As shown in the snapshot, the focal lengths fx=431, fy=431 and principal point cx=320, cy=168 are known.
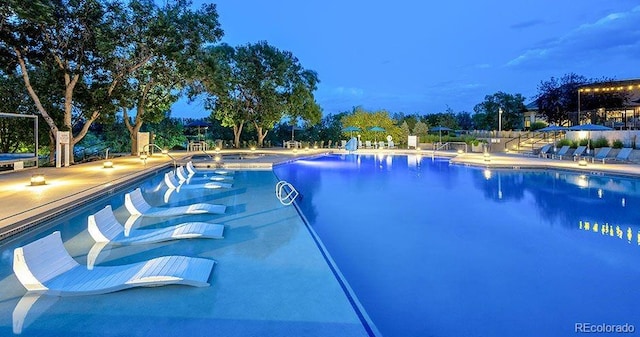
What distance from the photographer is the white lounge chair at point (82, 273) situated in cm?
352

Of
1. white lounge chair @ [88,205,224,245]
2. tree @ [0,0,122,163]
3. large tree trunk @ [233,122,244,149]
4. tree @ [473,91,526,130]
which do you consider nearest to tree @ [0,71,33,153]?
tree @ [0,0,122,163]

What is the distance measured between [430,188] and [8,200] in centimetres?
898

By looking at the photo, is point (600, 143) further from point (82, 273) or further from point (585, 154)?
point (82, 273)

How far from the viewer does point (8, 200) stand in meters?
7.34

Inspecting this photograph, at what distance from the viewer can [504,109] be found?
35781mm

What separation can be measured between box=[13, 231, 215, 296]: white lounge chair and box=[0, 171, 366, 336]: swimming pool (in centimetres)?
7

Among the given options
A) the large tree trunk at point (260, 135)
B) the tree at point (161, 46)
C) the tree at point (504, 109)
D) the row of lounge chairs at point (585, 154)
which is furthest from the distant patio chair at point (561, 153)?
the large tree trunk at point (260, 135)

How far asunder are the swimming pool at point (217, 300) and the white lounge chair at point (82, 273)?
0.25 feet

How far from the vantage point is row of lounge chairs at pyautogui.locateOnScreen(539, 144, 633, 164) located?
15.7 meters

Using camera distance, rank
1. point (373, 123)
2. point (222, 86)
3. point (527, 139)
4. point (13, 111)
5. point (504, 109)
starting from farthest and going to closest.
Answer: point (504, 109) < point (373, 123) < point (527, 139) < point (222, 86) < point (13, 111)

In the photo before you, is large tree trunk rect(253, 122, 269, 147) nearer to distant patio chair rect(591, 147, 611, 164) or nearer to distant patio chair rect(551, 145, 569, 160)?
distant patio chair rect(551, 145, 569, 160)

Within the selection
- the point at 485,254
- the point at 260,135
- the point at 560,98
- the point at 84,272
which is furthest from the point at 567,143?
the point at 84,272

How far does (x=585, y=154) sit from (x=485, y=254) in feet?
49.6

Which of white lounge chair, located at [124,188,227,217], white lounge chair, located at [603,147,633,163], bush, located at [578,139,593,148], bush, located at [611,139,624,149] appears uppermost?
bush, located at [578,139,593,148]
